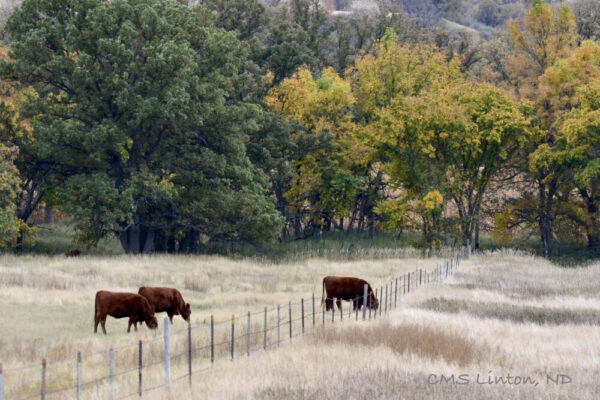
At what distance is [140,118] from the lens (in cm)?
4166

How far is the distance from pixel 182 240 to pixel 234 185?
586 cm

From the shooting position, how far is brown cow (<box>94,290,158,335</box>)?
20297 mm

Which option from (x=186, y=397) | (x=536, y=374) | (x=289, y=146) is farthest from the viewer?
(x=289, y=146)

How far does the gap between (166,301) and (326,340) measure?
6.99 meters

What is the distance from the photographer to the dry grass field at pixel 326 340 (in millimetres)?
12977

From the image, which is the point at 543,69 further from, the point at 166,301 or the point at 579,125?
the point at 166,301

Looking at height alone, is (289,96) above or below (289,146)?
above

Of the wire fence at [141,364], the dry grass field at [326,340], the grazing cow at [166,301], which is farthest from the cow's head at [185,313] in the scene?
the wire fence at [141,364]

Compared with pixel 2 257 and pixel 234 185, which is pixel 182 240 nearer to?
pixel 234 185

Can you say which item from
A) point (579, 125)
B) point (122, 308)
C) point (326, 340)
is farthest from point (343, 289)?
point (579, 125)

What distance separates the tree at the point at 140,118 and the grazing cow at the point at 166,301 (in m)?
19.1

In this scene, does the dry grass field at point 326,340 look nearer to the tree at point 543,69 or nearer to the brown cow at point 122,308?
the brown cow at point 122,308

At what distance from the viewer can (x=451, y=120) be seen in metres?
53.1

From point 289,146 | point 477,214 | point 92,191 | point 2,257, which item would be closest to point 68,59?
point 92,191
